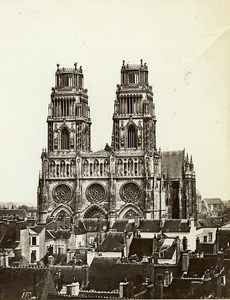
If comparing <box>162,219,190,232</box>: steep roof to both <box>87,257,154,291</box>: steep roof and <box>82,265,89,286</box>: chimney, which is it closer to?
<box>87,257,154,291</box>: steep roof

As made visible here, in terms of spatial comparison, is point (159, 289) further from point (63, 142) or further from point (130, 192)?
point (63, 142)

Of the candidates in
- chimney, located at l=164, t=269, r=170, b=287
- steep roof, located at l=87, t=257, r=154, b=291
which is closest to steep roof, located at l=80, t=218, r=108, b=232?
steep roof, located at l=87, t=257, r=154, b=291

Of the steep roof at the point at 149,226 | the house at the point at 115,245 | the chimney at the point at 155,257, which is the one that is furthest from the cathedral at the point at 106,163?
the chimney at the point at 155,257

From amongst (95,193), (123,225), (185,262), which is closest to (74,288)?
(185,262)

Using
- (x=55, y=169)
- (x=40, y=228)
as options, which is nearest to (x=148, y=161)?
(x=55, y=169)

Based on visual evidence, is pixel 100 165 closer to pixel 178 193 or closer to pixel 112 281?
pixel 178 193

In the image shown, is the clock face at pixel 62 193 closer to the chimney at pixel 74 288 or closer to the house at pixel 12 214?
the house at pixel 12 214
